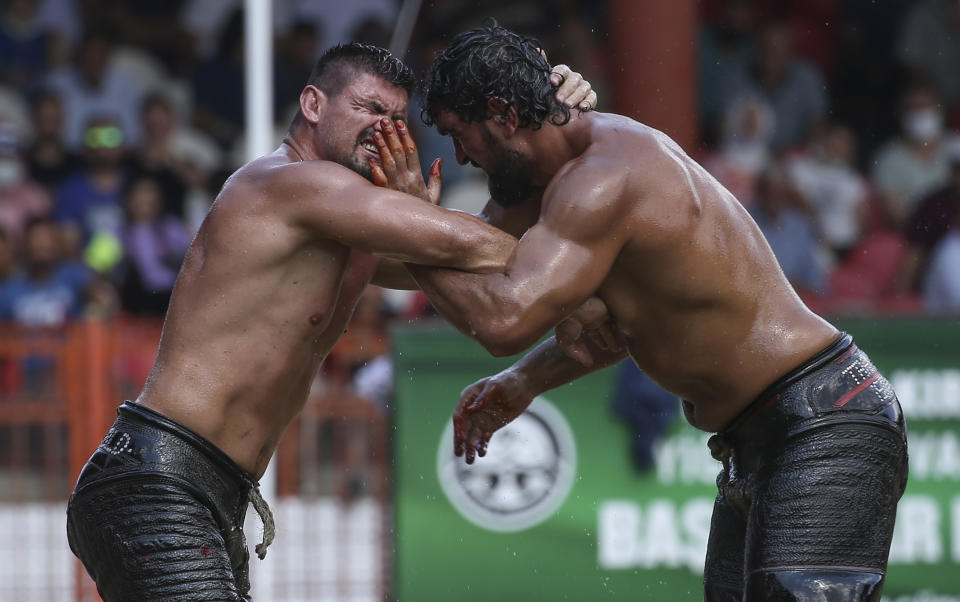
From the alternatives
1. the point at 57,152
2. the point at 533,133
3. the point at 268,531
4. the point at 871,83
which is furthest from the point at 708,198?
the point at 871,83

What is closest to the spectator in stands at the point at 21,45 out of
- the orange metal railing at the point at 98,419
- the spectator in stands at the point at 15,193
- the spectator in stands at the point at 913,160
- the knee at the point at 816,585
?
the spectator in stands at the point at 15,193

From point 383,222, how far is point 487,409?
0.94m

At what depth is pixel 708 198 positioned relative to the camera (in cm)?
420

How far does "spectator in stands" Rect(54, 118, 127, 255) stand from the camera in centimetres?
934

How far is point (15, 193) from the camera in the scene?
9.54 metres

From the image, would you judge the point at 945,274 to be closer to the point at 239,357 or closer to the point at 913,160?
the point at 913,160

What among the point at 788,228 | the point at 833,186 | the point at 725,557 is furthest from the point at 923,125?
the point at 725,557

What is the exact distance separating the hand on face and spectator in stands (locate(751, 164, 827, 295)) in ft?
16.4

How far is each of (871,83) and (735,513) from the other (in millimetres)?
7733

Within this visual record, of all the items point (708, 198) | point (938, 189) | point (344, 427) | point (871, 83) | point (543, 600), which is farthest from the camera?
point (871, 83)

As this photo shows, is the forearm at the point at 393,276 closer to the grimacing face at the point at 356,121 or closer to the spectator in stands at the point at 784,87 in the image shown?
the grimacing face at the point at 356,121

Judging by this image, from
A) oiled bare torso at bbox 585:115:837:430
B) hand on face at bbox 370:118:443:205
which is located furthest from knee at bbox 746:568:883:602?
hand on face at bbox 370:118:443:205

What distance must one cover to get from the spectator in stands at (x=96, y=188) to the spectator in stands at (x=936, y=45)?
5.76 m

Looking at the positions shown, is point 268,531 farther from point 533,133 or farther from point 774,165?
point 774,165
